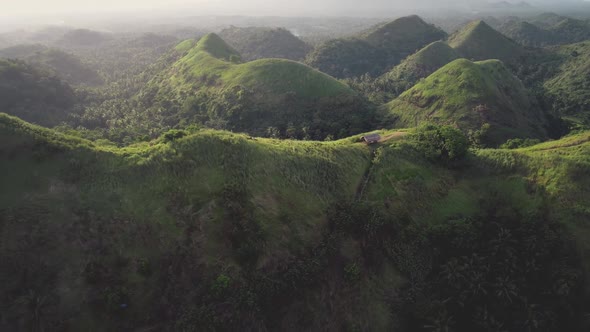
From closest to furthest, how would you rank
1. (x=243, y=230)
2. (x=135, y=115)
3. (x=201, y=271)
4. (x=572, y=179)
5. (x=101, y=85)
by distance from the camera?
1. (x=201, y=271)
2. (x=243, y=230)
3. (x=572, y=179)
4. (x=135, y=115)
5. (x=101, y=85)

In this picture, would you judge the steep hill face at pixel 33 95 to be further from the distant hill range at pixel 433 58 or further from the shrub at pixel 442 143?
the distant hill range at pixel 433 58

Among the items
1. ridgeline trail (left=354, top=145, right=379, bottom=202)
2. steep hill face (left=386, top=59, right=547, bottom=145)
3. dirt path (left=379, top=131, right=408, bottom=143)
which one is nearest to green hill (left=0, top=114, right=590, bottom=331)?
ridgeline trail (left=354, top=145, right=379, bottom=202)

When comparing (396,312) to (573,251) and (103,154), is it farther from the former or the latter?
(103,154)

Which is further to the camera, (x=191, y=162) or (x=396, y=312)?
(x=191, y=162)

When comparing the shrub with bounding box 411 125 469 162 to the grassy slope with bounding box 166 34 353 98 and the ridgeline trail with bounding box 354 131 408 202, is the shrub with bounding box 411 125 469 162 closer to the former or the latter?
the ridgeline trail with bounding box 354 131 408 202

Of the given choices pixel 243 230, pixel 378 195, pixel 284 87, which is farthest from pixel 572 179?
pixel 284 87

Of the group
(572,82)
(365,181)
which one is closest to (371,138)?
(365,181)

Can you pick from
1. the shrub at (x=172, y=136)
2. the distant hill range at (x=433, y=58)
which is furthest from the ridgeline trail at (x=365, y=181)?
the distant hill range at (x=433, y=58)
